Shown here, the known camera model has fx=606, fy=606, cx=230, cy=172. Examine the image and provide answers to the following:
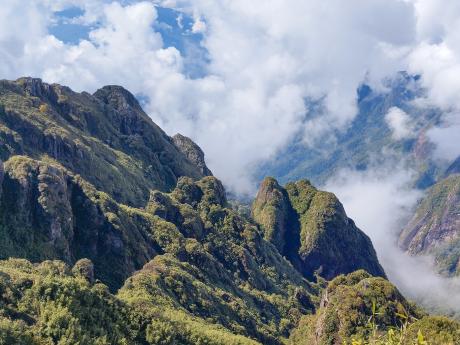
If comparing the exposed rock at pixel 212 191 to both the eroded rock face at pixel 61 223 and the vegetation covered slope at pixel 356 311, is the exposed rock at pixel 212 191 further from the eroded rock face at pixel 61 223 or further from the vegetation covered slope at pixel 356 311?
the vegetation covered slope at pixel 356 311

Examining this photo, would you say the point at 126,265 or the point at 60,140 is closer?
the point at 126,265

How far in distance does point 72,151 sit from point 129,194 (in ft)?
70.8

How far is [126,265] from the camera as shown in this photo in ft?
395

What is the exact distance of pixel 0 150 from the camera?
136 metres

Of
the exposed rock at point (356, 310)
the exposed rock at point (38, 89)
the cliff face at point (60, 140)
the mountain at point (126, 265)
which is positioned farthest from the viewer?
the exposed rock at point (38, 89)

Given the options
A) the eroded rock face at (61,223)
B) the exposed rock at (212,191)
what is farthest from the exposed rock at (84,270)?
the exposed rock at (212,191)

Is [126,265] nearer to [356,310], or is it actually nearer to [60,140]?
[356,310]

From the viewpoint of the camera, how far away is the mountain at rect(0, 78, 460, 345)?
74.5 meters

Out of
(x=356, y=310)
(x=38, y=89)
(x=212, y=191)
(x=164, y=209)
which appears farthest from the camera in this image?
(x=38, y=89)

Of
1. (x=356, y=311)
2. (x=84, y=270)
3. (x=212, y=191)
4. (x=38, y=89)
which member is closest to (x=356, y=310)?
(x=356, y=311)

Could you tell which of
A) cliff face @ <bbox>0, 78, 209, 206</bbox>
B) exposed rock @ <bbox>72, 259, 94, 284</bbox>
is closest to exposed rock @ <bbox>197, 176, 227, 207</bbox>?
cliff face @ <bbox>0, 78, 209, 206</bbox>

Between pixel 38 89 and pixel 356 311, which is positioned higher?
pixel 38 89

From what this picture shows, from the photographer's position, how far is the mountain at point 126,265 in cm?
7450

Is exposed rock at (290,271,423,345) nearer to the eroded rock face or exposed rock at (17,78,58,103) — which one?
the eroded rock face
